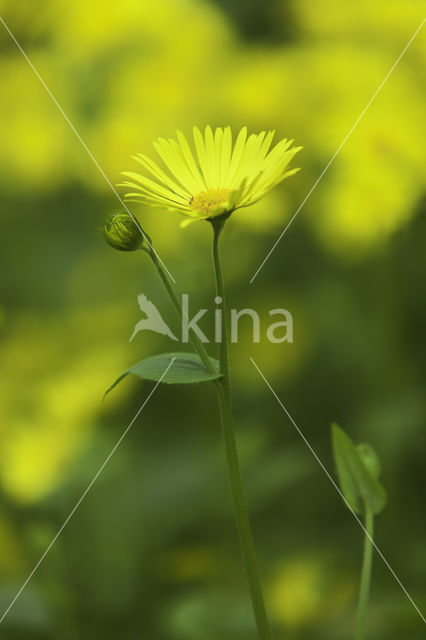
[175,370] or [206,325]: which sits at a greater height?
[206,325]

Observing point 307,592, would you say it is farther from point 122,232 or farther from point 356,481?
point 122,232

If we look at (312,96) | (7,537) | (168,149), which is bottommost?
(7,537)

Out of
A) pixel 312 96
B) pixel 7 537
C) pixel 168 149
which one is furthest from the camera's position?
pixel 312 96

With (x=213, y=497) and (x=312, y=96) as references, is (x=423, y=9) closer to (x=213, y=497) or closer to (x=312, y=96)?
(x=312, y=96)

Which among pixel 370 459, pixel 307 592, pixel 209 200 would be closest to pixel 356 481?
pixel 370 459

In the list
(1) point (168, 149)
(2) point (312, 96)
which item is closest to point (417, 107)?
(2) point (312, 96)

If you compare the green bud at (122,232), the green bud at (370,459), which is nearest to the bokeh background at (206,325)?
the green bud at (370,459)
